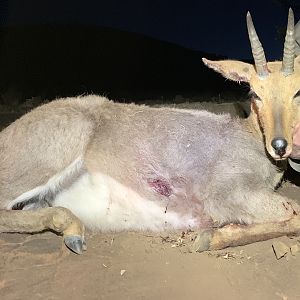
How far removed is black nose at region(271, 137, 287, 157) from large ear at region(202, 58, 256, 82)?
2.54ft

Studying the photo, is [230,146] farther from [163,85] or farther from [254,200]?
[163,85]

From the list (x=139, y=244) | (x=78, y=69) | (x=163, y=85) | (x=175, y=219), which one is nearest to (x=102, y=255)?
(x=139, y=244)

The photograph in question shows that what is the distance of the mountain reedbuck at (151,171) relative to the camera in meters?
4.31

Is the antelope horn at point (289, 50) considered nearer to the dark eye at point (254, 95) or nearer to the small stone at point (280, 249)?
the dark eye at point (254, 95)

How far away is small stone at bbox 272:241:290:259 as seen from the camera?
4.01 metres

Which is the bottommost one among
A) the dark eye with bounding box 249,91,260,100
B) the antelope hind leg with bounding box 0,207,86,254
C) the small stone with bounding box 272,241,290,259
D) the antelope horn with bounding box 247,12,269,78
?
the antelope hind leg with bounding box 0,207,86,254

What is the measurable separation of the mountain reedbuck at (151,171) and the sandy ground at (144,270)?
0.17 m

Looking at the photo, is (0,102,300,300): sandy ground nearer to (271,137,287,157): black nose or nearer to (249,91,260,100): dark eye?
(271,137,287,157): black nose

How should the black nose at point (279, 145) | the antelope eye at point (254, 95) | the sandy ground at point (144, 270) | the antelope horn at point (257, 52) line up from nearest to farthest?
1. the sandy ground at point (144, 270)
2. the black nose at point (279, 145)
3. the antelope horn at point (257, 52)
4. the antelope eye at point (254, 95)

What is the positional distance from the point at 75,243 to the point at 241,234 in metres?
1.41

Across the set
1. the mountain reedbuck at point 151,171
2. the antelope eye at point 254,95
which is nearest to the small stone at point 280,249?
the mountain reedbuck at point 151,171

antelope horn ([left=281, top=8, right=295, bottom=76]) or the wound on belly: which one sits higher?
antelope horn ([left=281, top=8, right=295, bottom=76])

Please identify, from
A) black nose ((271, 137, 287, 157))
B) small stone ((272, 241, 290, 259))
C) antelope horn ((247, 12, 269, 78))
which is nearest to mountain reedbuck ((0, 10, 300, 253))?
antelope horn ((247, 12, 269, 78))

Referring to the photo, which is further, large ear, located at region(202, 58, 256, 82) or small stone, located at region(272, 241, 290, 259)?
large ear, located at region(202, 58, 256, 82)
